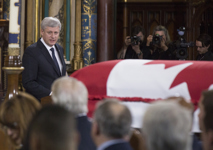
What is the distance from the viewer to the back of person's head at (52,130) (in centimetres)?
117

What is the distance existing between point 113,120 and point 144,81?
0.95m

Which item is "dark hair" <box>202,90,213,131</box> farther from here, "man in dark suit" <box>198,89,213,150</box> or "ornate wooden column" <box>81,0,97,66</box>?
"ornate wooden column" <box>81,0,97,66</box>

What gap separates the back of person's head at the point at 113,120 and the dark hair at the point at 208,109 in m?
0.29

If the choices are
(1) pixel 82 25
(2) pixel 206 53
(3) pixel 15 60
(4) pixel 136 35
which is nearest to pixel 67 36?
(1) pixel 82 25

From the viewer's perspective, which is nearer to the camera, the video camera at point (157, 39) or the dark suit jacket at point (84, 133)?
the dark suit jacket at point (84, 133)

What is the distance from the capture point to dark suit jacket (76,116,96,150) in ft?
6.45

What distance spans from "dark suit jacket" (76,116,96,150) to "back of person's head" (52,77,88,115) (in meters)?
0.05

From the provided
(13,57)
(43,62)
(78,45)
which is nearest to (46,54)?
(43,62)

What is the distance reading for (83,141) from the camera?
1978 mm

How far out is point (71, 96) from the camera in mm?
1923

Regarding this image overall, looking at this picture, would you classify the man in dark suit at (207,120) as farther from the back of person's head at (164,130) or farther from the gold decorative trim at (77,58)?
the gold decorative trim at (77,58)

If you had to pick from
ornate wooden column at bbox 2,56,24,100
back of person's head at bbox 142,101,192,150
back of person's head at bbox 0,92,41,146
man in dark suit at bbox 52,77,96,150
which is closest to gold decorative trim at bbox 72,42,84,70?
ornate wooden column at bbox 2,56,24,100

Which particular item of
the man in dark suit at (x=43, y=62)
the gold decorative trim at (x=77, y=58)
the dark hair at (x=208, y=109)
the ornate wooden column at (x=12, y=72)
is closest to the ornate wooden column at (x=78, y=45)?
the gold decorative trim at (x=77, y=58)

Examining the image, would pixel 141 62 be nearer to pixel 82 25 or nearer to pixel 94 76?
pixel 94 76
